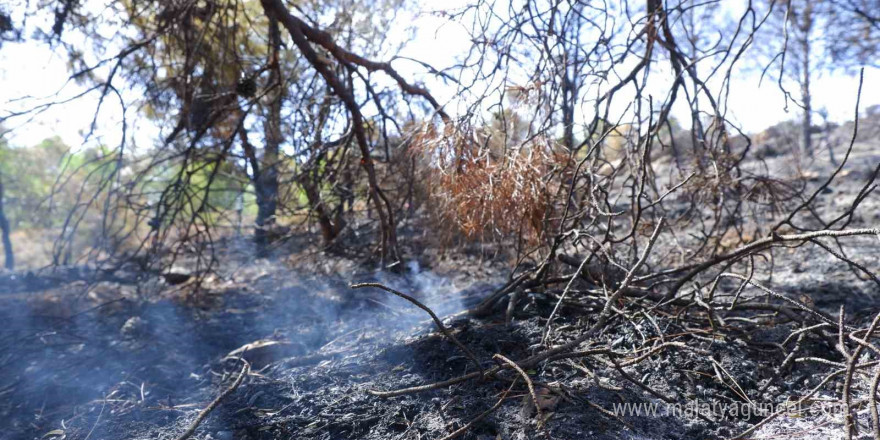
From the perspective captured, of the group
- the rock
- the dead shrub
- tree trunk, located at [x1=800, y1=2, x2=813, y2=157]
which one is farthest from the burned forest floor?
tree trunk, located at [x1=800, y1=2, x2=813, y2=157]

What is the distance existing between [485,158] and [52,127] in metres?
3.42

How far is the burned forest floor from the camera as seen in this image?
6.84ft

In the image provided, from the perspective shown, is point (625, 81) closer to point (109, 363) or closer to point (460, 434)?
point (460, 434)

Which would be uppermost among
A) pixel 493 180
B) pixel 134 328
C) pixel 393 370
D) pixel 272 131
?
pixel 272 131

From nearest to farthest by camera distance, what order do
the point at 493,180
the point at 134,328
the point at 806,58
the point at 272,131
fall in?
the point at 493,180 → the point at 134,328 → the point at 272,131 → the point at 806,58

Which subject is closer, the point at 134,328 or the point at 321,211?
the point at 134,328

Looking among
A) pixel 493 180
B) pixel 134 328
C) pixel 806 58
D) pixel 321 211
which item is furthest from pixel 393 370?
pixel 806 58

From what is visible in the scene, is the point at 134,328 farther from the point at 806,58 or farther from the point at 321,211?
the point at 806,58

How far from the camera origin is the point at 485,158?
124 inches

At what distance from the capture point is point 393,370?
8.82 feet

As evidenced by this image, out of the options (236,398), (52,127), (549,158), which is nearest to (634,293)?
(549,158)

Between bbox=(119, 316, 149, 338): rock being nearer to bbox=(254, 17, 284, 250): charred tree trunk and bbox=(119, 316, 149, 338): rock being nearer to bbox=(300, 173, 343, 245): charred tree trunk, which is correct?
bbox=(254, 17, 284, 250): charred tree trunk

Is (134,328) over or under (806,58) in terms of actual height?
under

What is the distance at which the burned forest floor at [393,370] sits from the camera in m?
2.09
